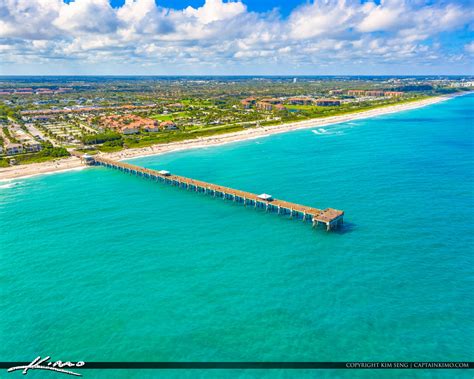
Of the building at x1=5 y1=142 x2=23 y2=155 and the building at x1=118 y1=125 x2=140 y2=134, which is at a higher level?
the building at x1=118 y1=125 x2=140 y2=134

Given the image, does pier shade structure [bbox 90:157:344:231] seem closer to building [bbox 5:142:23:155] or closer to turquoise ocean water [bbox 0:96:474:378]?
turquoise ocean water [bbox 0:96:474:378]

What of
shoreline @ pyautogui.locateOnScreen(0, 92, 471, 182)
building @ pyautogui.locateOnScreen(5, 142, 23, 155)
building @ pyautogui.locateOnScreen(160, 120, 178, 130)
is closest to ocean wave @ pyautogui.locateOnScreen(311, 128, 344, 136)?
shoreline @ pyautogui.locateOnScreen(0, 92, 471, 182)

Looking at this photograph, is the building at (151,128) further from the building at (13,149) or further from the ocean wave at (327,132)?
the ocean wave at (327,132)

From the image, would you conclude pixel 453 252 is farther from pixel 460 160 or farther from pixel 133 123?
pixel 133 123

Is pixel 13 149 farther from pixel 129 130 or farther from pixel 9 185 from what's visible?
pixel 129 130

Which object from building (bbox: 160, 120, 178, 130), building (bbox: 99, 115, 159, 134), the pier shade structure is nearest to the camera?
the pier shade structure

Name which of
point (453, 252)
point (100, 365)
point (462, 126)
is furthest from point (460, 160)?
point (100, 365)

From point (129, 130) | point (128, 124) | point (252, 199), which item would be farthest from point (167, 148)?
point (252, 199)
